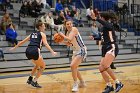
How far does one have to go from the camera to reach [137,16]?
25859 mm

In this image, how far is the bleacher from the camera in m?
14.7

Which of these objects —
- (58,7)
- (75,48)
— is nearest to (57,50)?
(58,7)

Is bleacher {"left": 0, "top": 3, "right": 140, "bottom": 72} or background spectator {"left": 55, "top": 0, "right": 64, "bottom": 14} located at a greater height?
background spectator {"left": 55, "top": 0, "right": 64, "bottom": 14}

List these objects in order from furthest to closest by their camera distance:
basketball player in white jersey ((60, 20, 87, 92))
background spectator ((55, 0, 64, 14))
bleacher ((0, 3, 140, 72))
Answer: background spectator ((55, 0, 64, 14))
bleacher ((0, 3, 140, 72))
basketball player in white jersey ((60, 20, 87, 92))

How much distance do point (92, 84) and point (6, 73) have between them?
15.7 feet

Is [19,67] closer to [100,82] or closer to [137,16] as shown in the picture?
[100,82]

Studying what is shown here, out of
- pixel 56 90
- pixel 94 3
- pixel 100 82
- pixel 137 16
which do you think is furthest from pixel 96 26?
pixel 56 90

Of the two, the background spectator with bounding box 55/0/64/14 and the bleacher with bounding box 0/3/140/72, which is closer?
the bleacher with bounding box 0/3/140/72

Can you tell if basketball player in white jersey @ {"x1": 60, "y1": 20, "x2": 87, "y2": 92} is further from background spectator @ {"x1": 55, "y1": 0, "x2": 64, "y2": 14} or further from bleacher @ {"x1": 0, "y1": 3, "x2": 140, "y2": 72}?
background spectator @ {"x1": 55, "y1": 0, "x2": 64, "y2": 14}

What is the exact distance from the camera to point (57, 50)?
17.2m

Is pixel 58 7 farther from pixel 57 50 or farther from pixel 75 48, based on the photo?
pixel 75 48

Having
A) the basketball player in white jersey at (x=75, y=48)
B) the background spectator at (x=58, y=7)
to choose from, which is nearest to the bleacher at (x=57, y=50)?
the background spectator at (x=58, y=7)

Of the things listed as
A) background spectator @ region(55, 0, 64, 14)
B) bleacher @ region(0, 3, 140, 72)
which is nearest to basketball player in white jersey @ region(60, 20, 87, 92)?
bleacher @ region(0, 3, 140, 72)

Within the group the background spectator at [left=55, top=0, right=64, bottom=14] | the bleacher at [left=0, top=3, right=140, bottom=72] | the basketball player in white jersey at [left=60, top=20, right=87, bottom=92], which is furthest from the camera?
the background spectator at [left=55, top=0, right=64, bottom=14]
